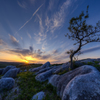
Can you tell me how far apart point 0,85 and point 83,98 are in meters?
9.12

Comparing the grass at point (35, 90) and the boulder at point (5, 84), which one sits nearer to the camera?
the grass at point (35, 90)

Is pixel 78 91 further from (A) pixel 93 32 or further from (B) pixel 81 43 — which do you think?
(A) pixel 93 32

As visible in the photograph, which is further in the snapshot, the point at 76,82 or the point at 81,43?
the point at 81,43

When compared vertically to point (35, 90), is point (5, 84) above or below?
above

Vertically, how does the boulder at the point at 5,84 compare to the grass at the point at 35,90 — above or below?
above

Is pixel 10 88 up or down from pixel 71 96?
down

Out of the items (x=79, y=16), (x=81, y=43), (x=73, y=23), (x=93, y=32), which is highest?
(x=79, y=16)

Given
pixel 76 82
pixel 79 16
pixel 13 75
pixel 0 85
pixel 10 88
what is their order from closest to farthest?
pixel 76 82
pixel 0 85
pixel 10 88
pixel 79 16
pixel 13 75

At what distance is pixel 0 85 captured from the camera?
23.9 ft

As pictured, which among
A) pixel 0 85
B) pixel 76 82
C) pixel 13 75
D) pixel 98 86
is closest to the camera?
pixel 98 86

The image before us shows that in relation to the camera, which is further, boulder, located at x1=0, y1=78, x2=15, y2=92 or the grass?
boulder, located at x1=0, y1=78, x2=15, y2=92

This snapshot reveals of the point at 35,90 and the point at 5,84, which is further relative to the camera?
the point at 5,84

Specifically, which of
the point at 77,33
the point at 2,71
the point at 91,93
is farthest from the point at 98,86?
the point at 2,71

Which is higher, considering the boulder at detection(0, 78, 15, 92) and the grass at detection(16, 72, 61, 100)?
the boulder at detection(0, 78, 15, 92)
